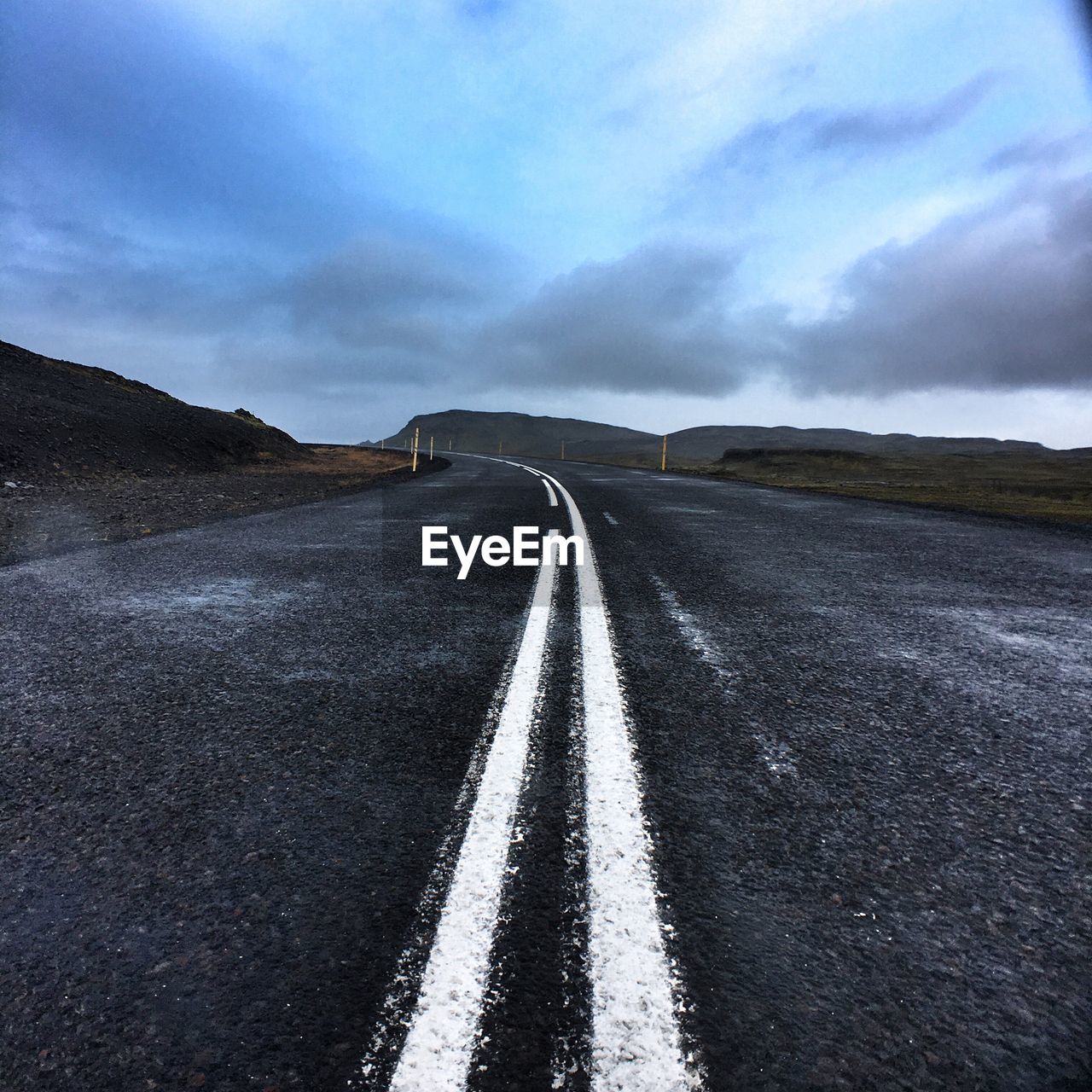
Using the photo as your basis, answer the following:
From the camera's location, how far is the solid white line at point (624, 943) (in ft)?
4.00

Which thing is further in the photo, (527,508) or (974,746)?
(527,508)

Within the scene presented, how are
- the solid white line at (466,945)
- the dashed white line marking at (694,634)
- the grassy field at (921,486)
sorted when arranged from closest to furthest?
the solid white line at (466,945), the dashed white line marking at (694,634), the grassy field at (921,486)

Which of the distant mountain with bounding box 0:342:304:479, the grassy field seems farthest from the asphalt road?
the distant mountain with bounding box 0:342:304:479

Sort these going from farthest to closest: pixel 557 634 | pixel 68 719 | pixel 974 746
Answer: pixel 557 634
pixel 68 719
pixel 974 746

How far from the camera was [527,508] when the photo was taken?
11.8 metres

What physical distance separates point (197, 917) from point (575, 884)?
2.77 feet

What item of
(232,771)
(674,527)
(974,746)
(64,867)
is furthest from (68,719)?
(674,527)

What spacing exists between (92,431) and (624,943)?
70.4 ft

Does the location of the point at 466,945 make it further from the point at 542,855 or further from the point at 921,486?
the point at 921,486

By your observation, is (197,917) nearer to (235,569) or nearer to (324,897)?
(324,897)

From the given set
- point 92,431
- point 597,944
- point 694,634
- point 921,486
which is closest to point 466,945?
point 597,944

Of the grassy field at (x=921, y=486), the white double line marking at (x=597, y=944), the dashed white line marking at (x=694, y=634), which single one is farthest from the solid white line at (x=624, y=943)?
the grassy field at (x=921, y=486)

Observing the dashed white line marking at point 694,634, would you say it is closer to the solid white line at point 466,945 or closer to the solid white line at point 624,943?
the solid white line at point 624,943

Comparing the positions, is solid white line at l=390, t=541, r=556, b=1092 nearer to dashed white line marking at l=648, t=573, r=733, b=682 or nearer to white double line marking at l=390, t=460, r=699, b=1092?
white double line marking at l=390, t=460, r=699, b=1092
